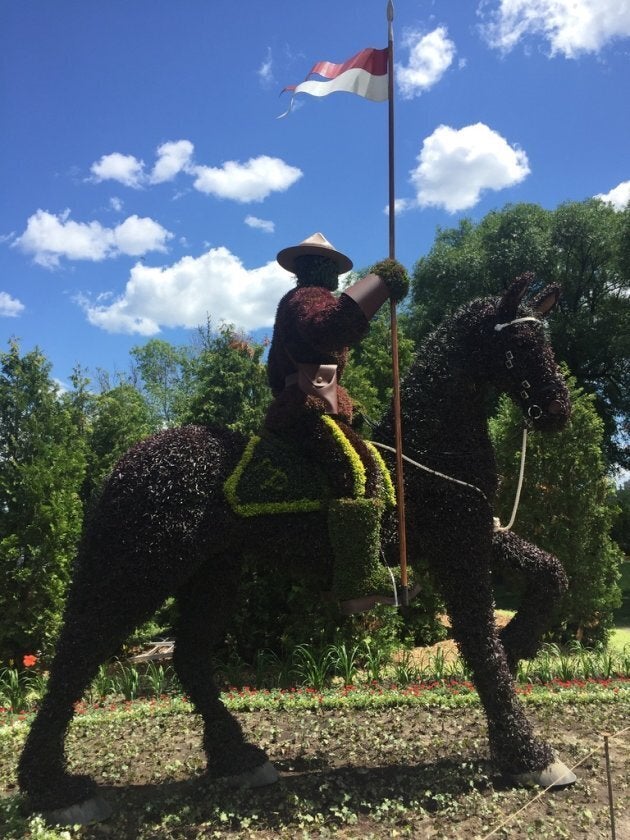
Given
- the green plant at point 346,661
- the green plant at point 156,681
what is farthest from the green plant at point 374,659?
the green plant at point 156,681

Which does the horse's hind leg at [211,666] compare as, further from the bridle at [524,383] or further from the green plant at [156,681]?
the green plant at [156,681]

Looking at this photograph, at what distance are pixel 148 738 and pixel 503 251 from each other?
59.6 ft

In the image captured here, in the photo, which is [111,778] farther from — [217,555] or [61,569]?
[61,569]

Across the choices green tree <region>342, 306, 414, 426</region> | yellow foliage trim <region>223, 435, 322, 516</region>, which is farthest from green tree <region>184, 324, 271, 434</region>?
yellow foliage trim <region>223, 435, 322, 516</region>

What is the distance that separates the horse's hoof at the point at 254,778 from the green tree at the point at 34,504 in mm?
4477

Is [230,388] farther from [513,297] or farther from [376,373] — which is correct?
[513,297]

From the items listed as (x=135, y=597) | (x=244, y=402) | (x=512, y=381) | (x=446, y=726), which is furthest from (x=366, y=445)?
(x=244, y=402)

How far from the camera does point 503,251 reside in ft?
64.5

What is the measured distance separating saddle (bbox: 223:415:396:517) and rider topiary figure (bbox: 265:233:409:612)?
0.10ft

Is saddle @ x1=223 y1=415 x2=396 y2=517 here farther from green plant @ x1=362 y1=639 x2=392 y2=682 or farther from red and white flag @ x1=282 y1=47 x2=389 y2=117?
green plant @ x1=362 y1=639 x2=392 y2=682

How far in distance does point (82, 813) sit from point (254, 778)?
101 centimetres

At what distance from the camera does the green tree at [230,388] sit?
8914 mm

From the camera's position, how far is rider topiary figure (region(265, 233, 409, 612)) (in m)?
3.43

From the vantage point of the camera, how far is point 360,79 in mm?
3852
